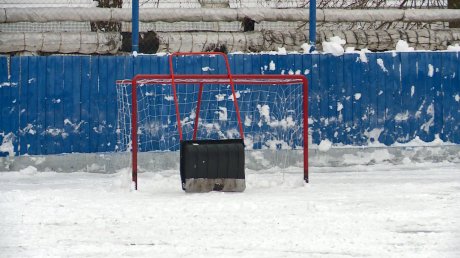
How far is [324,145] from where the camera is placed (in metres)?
13.9

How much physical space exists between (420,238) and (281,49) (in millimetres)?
A: 6405

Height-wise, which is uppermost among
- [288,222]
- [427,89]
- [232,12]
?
[232,12]

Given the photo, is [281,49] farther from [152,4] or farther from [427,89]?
[152,4]

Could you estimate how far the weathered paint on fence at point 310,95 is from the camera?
1308cm

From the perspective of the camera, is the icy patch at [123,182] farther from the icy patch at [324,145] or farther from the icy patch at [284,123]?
the icy patch at [324,145]

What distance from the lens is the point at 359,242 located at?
25.3 ft

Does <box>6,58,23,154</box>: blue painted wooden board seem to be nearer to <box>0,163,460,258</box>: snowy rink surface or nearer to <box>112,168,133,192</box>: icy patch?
<box>0,163,460,258</box>: snowy rink surface

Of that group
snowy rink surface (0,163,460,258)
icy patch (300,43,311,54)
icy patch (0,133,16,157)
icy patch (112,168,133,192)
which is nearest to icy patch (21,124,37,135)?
icy patch (0,133,16,157)

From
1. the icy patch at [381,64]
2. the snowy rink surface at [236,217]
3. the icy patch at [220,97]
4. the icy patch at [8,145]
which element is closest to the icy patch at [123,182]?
the snowy rink surface at [236,217]

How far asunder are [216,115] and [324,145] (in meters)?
1.45

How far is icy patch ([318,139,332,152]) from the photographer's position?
1384 cm

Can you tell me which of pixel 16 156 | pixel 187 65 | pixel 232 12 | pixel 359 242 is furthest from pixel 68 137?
pixel 359 242

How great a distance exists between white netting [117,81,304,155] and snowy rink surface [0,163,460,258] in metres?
0.96

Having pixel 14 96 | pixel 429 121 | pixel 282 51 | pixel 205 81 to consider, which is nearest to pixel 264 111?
pixel 282 51
